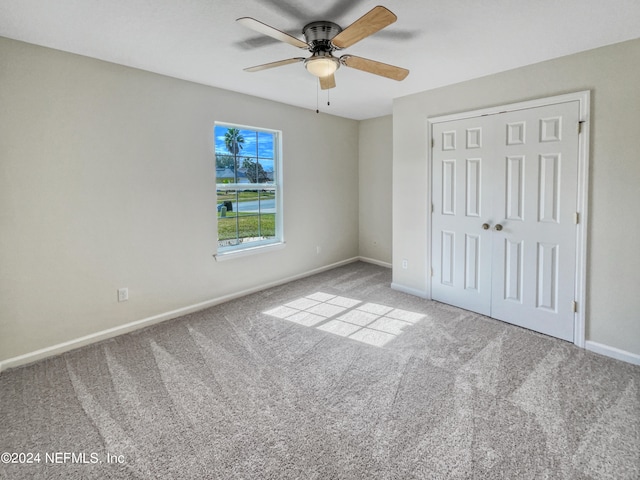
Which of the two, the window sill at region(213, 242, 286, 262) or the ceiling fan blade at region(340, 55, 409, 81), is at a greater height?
the ceiling fan blade at region(340, 55, 409, 81)

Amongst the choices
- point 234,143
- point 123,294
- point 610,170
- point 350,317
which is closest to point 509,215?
point 610,170

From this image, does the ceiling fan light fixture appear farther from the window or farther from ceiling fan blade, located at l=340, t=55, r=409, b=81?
the window

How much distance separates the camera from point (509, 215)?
324cm

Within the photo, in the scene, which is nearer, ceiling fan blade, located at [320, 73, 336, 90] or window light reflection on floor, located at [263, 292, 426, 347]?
ceiling fan blade, located at [320, 73, 336, 90]

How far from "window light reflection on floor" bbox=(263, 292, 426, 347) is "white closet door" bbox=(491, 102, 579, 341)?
95 cm

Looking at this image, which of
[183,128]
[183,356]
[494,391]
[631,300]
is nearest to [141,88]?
[183,128]

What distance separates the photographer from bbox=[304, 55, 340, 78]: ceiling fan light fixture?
227cm

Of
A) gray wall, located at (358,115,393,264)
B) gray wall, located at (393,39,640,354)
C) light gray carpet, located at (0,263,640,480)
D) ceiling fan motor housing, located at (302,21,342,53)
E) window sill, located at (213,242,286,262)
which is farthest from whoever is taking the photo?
gray wall, located at (358,115,393,264)

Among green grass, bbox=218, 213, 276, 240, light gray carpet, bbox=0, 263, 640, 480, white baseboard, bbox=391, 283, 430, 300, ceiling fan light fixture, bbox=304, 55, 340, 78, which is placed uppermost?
ceiling fan light fixture, bbox=304, 55, 340, 78

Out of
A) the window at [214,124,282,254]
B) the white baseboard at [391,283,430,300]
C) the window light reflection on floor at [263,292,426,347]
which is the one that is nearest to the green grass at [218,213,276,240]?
the window at [214,124,282,254]

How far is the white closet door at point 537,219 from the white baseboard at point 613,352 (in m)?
0.17

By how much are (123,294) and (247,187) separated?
6.03 feet

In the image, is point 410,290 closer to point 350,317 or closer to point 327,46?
point 350,317

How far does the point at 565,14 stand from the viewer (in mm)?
2121
